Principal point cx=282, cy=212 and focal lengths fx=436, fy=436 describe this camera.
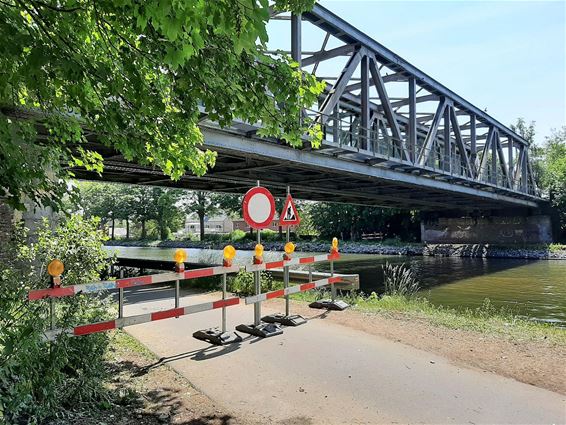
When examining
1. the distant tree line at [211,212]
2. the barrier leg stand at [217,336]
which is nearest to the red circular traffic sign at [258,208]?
the barrier leg stand at [217,336]

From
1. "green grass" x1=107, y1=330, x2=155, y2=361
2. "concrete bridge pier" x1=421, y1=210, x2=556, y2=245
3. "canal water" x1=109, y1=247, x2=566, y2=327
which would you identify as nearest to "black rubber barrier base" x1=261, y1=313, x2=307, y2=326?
"green grass" x1=107, y1=330, x2=155, y2=361

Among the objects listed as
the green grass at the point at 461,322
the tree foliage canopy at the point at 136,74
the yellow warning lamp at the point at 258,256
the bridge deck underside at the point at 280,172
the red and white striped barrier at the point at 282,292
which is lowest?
the green grass at the point at 461,322

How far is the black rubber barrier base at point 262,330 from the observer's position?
678cm

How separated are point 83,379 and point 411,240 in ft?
181

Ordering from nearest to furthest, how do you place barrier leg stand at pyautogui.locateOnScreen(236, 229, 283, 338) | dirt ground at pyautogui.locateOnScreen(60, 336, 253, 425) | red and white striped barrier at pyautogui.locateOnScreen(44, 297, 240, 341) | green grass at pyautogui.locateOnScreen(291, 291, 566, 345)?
A: dirt ground at pyautogui.locateOnScreen(60, 336, 253, 425)
red and white striped barrier at pyautogui.locateOnScreen(44, 297, 240, 341)
barrier leg stand at pyautogui.locateOnScreen(236, 229, 283, 338)
green grass at pyautogui.locateOnScreen(291, 291, 566, 345)

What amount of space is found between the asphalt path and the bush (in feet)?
3.95

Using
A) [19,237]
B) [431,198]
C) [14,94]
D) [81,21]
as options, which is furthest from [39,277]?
[431,198]

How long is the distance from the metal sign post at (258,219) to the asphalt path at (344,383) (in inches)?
9.5

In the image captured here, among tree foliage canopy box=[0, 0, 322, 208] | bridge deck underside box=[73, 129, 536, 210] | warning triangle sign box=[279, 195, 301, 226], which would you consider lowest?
warning triangle sign box=[279, 195, 301, 226]

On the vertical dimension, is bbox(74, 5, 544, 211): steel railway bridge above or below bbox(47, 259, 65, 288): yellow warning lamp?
above

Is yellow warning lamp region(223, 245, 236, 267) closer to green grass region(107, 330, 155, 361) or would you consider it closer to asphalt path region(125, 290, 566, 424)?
asphalt path region(125, 290, 566, 424)

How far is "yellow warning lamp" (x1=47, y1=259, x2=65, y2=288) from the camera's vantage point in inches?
168

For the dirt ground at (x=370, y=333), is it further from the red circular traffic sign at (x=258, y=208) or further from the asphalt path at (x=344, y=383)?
the red circular traffic sign at (x=258, y=208)

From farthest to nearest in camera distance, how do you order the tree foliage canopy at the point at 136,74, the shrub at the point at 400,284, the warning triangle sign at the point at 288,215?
the shrub at the point at 400,284 < the warning triangle sign at the point at 288,215 < the tree foliage canopy at the point at 136,74
